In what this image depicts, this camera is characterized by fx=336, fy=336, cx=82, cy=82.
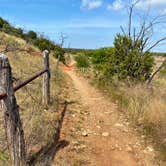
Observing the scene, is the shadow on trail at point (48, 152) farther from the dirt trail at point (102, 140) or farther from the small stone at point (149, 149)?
the small stone at point (149, 149)

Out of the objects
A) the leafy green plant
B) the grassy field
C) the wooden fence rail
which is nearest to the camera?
the wooden fence rail

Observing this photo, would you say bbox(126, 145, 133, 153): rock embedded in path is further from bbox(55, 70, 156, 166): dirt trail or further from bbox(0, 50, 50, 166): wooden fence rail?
bbox(0, 50, 50, 166): wooden fence rail

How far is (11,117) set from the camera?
4.33 meters

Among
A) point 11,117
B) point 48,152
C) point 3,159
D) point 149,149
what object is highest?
point 11,117

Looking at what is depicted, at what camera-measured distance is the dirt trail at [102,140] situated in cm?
596

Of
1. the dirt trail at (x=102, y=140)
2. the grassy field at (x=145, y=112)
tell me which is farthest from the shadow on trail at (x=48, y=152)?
the grassy field at (x=145, y=112)

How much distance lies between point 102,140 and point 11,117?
120 inches

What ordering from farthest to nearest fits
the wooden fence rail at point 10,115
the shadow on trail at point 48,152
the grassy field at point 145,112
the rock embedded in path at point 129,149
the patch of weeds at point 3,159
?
1. the grassy field at point 145,112
2. the rock embedded in path at point 129,149
3. the shadow on trail at point 48,152
4. the patch of weeds at point 3,159
5. the wooden fence rail at point 10,115

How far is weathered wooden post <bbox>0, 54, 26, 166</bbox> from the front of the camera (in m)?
4.25

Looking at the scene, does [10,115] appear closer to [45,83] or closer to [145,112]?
[145,112]

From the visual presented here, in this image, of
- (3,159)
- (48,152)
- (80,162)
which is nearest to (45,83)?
(48,152)

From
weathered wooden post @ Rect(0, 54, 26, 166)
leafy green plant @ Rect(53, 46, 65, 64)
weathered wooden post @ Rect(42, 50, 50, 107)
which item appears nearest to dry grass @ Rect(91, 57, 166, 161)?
weathered wooden post @ Rect(42, 50, 50, 107)

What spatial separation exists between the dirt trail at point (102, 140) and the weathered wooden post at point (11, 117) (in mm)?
1100

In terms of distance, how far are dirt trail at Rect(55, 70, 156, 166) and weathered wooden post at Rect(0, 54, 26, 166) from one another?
1.10 metres
